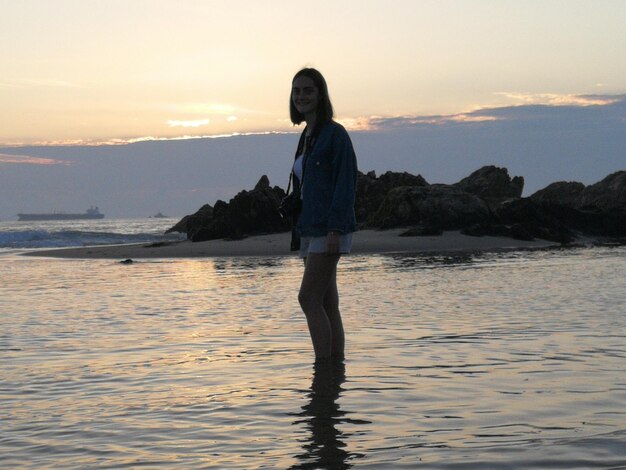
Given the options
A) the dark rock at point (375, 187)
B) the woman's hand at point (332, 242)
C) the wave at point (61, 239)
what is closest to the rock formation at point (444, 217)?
the dark rock at point (375, 187)

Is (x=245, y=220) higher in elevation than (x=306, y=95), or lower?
lower

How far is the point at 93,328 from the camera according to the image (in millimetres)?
9492

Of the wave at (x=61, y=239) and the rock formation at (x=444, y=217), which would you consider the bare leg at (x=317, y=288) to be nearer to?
the rock formation at (x=444, y=217)

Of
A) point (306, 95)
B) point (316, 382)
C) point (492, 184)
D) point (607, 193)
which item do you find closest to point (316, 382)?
point (316, 382)

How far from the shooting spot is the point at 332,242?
6312 mm

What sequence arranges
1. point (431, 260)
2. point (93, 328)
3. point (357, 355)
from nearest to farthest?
1. point (357, 355)
2. point (93, 328)
3. point (431, 260)

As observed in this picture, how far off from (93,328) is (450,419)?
5538 millimetres

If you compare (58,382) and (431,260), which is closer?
(58,382)

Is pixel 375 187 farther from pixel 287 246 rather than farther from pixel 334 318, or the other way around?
pixel 334 318

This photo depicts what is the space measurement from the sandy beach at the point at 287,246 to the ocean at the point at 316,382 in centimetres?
1413

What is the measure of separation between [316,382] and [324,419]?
1087mm

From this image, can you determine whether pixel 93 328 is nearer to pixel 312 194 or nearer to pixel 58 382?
pixel 58 382

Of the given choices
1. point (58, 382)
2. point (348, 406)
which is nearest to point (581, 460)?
point (348, 406)

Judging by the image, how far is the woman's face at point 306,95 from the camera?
6.57 m
